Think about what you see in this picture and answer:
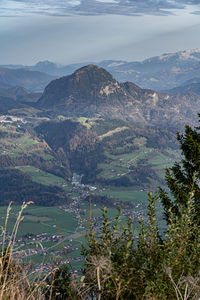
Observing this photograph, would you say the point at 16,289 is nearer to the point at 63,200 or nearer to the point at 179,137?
the point at 179,137

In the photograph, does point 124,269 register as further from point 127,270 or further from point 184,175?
point 184,175

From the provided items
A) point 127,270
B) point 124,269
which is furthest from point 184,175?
point 124,269

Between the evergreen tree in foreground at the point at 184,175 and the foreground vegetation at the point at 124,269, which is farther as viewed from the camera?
the evergreen tree in foreground at the point at 184,175

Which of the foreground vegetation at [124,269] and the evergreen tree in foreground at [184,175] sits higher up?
the foreground vegetation at [124,269]

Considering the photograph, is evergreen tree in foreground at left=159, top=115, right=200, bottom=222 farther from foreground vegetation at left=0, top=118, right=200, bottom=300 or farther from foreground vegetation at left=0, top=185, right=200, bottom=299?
foreground vegetation at left=0, top=185, right=200, bottom=299

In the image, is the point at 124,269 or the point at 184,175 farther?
the point at 184,175

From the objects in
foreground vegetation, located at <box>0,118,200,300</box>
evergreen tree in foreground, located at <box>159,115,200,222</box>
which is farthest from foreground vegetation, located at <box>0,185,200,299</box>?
evergreen tree in foreground, located at <box>159,115,200,222</box>

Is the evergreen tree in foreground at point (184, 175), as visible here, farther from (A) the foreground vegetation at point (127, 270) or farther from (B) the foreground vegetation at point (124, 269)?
(A) the foreground vegetation at point (127, 270)

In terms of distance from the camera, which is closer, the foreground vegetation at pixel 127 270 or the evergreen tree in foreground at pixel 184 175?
the foreground vegetation at pixel 127 270

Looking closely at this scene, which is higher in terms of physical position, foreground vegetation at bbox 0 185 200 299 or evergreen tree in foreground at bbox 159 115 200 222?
foreground vegetation at bbox 0 185 200 299

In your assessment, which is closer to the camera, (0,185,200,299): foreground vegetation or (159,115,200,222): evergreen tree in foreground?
(0,185,200,299): foreground vegetation

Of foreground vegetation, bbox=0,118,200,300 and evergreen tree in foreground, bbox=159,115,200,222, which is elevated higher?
foreground vegetation, bbox=0,118,200,300

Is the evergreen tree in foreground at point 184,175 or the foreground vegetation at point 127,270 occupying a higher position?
the foreground vegetation at point 127,270

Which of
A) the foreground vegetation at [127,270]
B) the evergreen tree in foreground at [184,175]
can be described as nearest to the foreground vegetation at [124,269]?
the foreground vegetation at [127,270]
